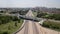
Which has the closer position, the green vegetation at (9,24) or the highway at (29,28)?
the green vegetation at (9,24)

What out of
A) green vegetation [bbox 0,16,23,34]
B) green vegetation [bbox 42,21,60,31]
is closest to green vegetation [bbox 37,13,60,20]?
green vegetation [bbox 42,21,60,31]

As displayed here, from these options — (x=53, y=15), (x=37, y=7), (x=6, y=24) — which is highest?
(x=37, y=7)

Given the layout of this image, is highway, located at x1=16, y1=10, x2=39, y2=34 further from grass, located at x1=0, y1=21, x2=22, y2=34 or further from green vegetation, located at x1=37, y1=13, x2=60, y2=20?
green vegetation, located at x1=37, y1=13, x2=60, y2=20

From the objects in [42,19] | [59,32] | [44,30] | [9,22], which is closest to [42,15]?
[42,19]

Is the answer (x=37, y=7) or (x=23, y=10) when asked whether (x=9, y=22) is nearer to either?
(x=23, y=10)

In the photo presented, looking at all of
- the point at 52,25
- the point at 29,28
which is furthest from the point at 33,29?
the point at 52,25

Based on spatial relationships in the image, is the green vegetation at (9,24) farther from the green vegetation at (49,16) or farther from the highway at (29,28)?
the green vegetation at (49,16)

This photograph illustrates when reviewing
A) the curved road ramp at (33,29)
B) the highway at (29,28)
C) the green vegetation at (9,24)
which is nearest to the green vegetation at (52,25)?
the curved road ramp at (33,29)

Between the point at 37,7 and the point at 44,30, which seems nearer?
the point at 44,30

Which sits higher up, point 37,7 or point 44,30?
point 37,7

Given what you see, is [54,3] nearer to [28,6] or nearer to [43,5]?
[43,5]
